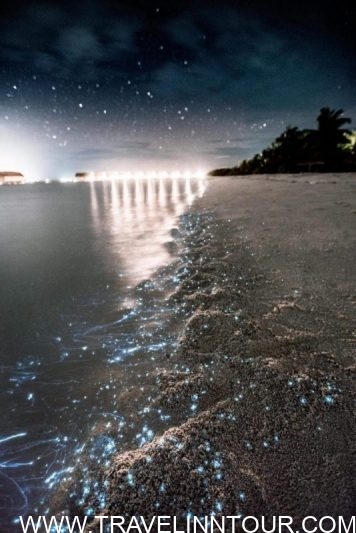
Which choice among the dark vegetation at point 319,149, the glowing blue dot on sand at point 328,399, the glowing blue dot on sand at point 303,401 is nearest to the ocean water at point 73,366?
the glowing blue dot on sand at point 303,401

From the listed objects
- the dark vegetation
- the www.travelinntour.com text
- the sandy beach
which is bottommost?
the www.travelinntour.com text

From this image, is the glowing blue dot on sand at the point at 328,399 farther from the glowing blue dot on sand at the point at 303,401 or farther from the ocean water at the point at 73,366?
the ocean water at the point at 73,366

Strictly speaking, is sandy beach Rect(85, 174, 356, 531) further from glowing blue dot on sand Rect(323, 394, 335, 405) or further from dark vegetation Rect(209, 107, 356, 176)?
dark vegetation Rect(209, 107, 356, 176)

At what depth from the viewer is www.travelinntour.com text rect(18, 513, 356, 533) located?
3.08 feet

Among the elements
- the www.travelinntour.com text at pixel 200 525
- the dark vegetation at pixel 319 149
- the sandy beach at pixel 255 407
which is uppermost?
the dark vegetation at pixel 319 149

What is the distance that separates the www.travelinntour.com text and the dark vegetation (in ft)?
109

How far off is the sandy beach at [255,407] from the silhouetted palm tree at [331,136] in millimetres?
33030

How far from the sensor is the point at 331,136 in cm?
2994

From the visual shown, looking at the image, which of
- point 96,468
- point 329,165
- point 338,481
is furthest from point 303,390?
point 329,165

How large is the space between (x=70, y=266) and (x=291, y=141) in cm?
4140

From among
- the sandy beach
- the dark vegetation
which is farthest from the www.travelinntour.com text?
the dark vegetation

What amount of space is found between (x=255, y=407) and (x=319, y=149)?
3669 cm

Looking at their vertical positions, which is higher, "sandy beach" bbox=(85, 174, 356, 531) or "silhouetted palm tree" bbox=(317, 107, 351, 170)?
"silhouetted palm tree" bbox=(317, 107, 351, 170)

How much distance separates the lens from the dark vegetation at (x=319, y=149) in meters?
29.2
